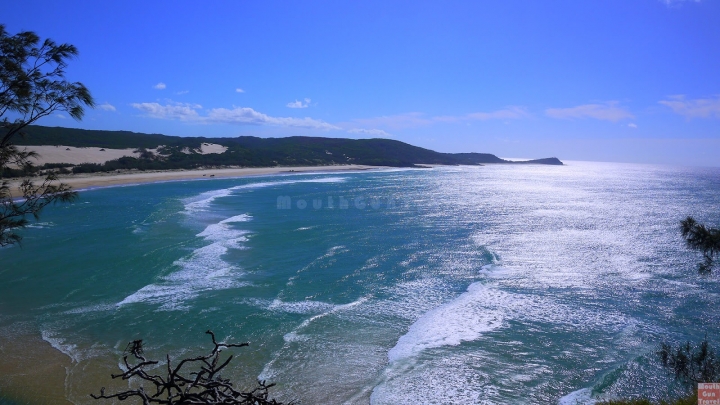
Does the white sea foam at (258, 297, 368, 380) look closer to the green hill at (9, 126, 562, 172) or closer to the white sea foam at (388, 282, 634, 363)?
the white sea foam at (388, 282, 634, 363)

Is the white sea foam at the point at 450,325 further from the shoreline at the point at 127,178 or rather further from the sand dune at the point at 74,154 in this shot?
the sand dune at the point at 74,154

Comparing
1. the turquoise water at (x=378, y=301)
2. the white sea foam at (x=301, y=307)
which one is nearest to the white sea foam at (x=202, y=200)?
the turquoise water at (x=378, y=301)

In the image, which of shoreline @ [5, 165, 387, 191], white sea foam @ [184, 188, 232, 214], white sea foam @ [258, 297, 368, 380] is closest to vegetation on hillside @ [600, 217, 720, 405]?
white sea foam @ [258, 297, 368, 380]

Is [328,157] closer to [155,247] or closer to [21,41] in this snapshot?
[155,247]

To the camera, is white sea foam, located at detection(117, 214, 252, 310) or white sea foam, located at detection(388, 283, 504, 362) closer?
white sea foam, located at detection(388, 283, 504, 362)

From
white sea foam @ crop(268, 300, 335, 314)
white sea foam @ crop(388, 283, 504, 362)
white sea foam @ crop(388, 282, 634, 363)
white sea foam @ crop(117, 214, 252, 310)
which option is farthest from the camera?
white sea foam @ crop(117, 214, 252, 310)

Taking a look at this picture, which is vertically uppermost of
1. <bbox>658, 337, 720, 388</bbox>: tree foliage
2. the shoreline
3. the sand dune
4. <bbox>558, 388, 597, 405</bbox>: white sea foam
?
the sand dune
